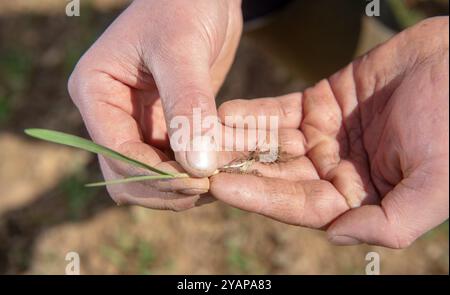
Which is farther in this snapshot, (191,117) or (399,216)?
(399,216)

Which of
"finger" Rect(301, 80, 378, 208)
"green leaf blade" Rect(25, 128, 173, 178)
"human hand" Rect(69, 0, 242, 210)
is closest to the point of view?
"green leaf blade" Rect(25, 128, 173, 178)

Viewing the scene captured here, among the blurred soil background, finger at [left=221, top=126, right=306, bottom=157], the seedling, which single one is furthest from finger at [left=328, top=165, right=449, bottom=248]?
the blurred soil background

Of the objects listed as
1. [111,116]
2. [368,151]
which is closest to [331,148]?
[368,151]

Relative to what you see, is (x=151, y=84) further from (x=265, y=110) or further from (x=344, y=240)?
(x=344, y=240)

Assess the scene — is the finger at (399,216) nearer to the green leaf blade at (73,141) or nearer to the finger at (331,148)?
the finger at (331,148)

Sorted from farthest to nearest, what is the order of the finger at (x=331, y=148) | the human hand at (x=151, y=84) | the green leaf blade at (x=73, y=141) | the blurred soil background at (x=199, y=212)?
the blurred soil background at (x=199, y=212) → the finger at (x=331, y=148) → the human hand at (x=151, y=84) → the green leaf blade at (x=73, y=141)

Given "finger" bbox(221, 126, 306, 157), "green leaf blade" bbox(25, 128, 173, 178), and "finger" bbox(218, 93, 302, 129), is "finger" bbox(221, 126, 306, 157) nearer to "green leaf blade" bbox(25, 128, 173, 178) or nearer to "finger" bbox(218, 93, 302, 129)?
"finger" bbox(218, 93, 302, 129)

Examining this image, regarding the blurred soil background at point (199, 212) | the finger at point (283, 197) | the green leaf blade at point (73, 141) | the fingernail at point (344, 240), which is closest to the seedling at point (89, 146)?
the green leaf blade at point (73, 141)
